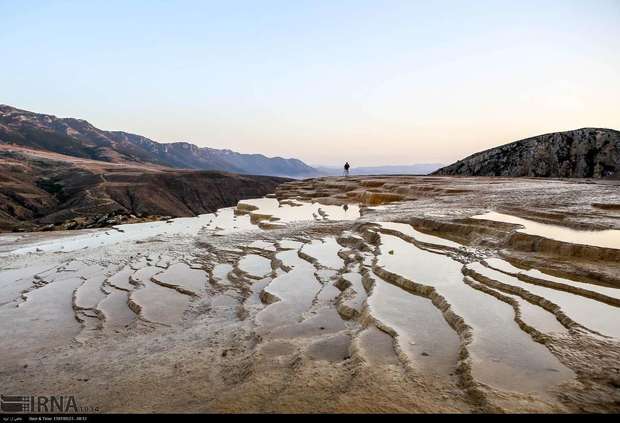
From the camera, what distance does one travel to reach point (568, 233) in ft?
25.5

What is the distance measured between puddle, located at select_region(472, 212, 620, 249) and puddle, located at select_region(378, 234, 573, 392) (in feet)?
6.71

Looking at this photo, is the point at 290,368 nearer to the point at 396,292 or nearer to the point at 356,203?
the point at 396,292

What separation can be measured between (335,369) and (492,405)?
1.25 meters

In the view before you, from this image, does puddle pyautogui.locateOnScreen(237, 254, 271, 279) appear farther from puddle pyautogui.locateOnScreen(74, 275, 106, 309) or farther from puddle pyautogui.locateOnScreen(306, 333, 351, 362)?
puddle pyautogui.locateOnScreen(306, 333, 351, 362)

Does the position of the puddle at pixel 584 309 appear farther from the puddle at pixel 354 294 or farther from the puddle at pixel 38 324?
the puddle at pixel 38 324

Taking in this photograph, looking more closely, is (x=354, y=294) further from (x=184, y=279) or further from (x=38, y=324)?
(x=38, y=324)

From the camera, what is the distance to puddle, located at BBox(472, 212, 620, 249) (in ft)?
22.3

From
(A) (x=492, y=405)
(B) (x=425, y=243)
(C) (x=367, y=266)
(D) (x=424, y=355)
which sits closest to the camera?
(A) (x=492, y=405)

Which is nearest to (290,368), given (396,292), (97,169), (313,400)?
(313,400)

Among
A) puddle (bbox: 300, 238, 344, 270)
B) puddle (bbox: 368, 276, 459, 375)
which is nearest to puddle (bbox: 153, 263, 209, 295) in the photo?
puddle (bbox: 300, 238, 344, 270)

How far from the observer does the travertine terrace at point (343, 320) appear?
3.16 metres

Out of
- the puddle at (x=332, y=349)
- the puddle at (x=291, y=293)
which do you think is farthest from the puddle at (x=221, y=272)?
the puddle at (x=332, y=349)

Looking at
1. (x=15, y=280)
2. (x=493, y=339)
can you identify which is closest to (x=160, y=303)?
(x=15, y=280)

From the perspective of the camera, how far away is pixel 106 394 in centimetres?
342
